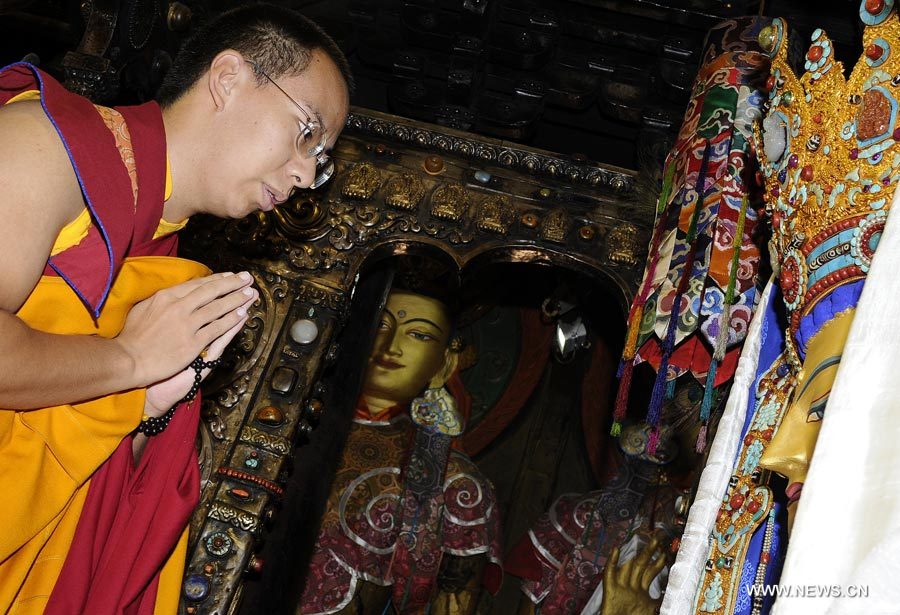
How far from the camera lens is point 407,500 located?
3.93 metres

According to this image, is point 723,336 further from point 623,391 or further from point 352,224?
point 352,224

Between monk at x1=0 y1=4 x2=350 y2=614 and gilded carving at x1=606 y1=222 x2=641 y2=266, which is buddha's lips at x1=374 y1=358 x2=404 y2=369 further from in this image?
monk at x1=0 y1=4 x2=350 y2=614

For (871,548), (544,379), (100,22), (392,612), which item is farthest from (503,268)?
(871,548)

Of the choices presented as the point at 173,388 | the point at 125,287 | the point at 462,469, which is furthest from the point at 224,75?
the point at 462,469

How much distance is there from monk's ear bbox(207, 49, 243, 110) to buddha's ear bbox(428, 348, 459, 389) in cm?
270

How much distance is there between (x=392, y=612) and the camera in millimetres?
3824

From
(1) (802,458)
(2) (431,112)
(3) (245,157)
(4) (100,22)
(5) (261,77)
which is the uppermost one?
(2) (431,112)

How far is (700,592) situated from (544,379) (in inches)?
123

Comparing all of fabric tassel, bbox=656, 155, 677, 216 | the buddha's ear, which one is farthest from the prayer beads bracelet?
the buddha's ear

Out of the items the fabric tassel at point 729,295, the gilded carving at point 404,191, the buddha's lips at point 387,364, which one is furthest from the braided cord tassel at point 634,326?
the buddha's lips at point 387,364

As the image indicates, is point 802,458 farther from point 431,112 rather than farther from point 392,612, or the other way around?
point 392,612

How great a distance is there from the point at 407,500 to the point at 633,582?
2.98ft

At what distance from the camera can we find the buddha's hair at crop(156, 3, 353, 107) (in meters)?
1.65

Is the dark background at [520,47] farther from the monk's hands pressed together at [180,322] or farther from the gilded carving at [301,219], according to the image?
the monk's hands pressed together at [180,322]
